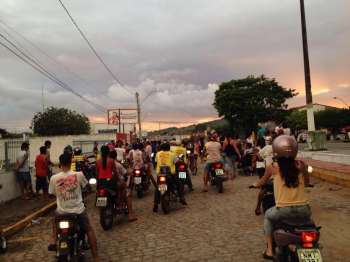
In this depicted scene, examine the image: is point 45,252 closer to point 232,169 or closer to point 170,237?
point 170,237

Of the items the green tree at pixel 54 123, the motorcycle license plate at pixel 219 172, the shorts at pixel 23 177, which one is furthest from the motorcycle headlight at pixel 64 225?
the green tree at pixel 54 123

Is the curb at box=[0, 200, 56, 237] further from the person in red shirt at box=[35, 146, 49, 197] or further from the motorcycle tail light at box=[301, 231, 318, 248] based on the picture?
the motorcycle tail light at box=[301, 231, 318, 248]

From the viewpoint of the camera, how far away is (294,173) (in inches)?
193

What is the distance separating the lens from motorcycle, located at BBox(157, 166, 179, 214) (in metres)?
10.2

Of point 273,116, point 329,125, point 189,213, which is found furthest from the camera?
point 329,125

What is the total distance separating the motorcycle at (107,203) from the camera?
339 inches

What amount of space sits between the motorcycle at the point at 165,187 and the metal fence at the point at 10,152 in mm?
6368

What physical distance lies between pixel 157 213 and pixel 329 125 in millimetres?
77674

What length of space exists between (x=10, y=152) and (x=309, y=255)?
12473mm

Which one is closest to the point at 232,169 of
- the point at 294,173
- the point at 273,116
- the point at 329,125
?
the point at 294,173

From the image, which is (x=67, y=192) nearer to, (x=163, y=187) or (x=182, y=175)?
(x=163, y=187)

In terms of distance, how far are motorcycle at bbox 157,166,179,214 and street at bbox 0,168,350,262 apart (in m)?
0.25

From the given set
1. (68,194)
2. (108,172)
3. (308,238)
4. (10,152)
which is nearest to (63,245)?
(68,194)

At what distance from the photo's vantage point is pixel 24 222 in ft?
34.0
